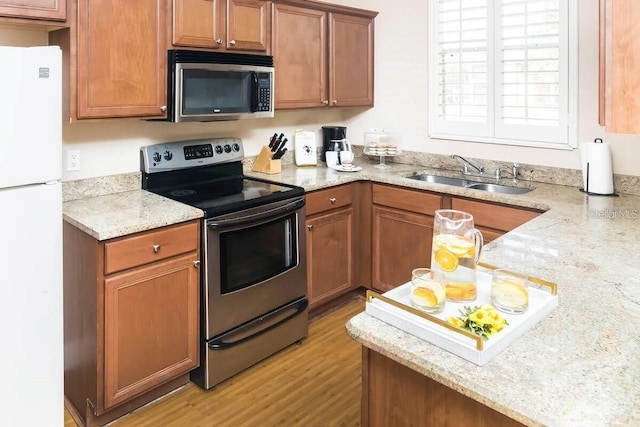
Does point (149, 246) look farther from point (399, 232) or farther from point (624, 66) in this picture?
point (624, 66)

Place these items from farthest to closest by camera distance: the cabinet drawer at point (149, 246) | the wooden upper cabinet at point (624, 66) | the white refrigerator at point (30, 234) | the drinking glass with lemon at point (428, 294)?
1. the cabinet drawer at point (149, 246)
2. the white refrigerator at point (30, 234)
3. the drinking glass with lemon at point (428, 294)
4. the wooden upper cabinet at point (624, 66)

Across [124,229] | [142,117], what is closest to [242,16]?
[142,117]

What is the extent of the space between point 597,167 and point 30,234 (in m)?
2.76

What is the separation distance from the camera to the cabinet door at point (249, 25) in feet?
9.29

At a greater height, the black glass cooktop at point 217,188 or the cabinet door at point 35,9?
the cabinet door at point 35,9

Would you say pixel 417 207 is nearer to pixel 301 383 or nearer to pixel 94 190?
pixel 301 383

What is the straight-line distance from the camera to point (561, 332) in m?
1.17

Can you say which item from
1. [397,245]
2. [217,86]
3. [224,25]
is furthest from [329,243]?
[224,25]

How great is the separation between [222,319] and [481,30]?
2445mm

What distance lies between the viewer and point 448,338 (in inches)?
43.0

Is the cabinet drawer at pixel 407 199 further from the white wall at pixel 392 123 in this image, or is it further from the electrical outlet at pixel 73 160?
the electrical outlet at pixel 73 160

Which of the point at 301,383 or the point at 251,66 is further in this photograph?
the point at 251,66

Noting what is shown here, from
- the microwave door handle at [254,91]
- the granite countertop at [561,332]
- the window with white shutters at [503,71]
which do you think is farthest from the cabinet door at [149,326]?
the window with white shutters at [503,71]

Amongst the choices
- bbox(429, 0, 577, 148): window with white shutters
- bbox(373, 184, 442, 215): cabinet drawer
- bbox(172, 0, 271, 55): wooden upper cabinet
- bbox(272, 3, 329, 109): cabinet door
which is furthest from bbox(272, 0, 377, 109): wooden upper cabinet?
bbox(373, 184, 442, 215): cabinet drawer
